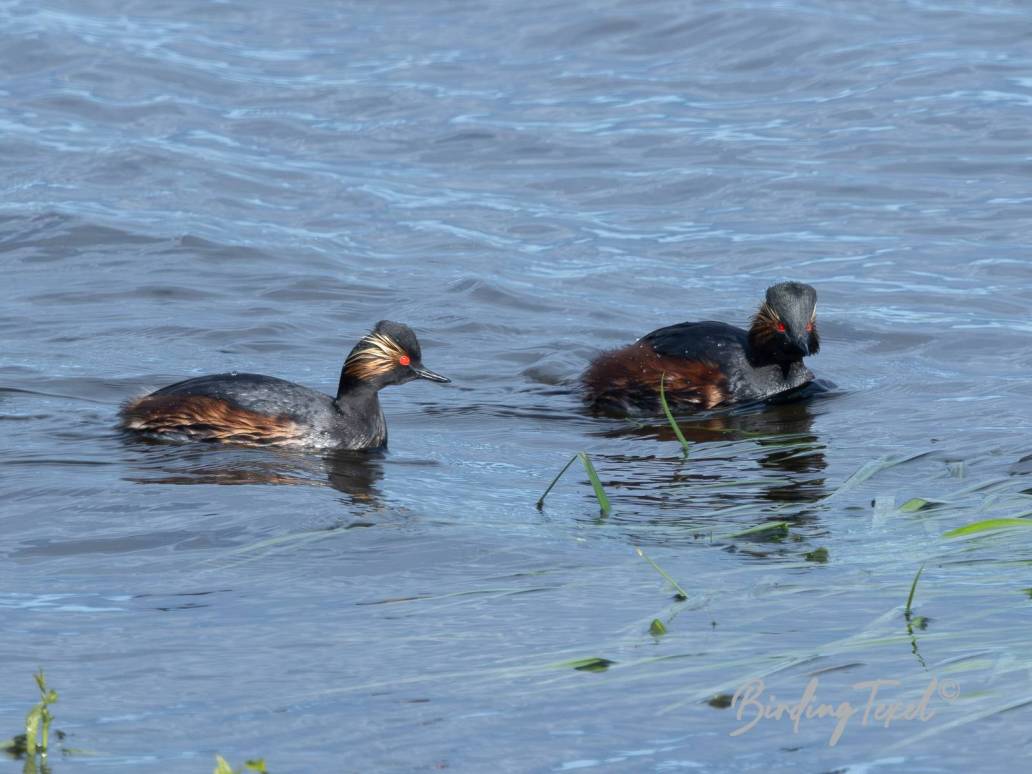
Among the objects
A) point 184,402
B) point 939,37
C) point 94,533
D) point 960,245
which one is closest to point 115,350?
point 184,402

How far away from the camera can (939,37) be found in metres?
20.9

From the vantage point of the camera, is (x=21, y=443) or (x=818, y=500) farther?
(x=21, y=443)

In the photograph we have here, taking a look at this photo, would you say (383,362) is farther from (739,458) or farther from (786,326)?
(786,326)

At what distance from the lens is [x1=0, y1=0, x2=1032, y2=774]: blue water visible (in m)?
5.26

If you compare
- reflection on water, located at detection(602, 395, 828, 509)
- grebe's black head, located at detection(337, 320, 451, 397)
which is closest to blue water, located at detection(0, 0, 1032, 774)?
reflection on water, located at detection(602, 395, 828, 509)

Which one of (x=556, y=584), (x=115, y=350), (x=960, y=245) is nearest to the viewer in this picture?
(x=556, y=584)

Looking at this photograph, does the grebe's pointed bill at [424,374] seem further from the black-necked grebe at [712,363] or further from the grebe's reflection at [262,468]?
the black-necked grebe at [712,363]

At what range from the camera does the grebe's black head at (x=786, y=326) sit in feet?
36.3

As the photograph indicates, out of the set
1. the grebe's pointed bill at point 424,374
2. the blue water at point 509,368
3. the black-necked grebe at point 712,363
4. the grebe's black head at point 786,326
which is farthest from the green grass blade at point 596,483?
the grebe's black head at point 786,326

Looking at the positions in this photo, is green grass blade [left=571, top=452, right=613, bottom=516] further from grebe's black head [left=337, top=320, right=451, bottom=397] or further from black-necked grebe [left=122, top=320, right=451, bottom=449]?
grebe's black head [left=337, top=320, right=451, bottom=397]

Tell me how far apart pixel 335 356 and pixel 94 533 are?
16.4 feet

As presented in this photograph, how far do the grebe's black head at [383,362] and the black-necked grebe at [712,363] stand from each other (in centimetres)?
140

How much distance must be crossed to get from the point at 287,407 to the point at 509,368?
263cm

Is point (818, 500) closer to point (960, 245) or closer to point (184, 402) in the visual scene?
point (184, 402)
